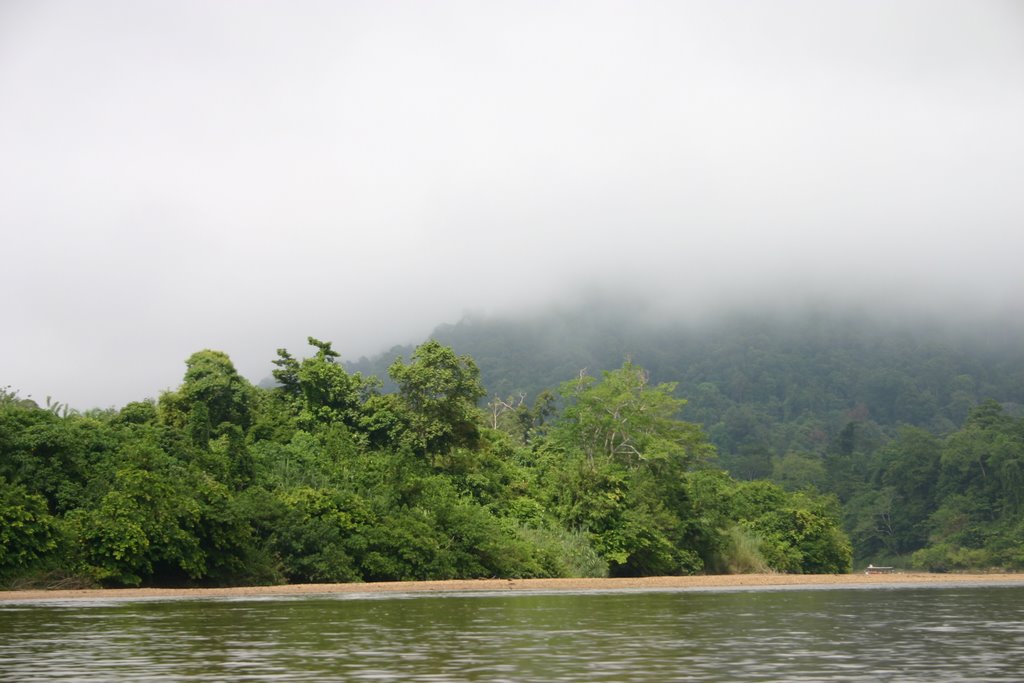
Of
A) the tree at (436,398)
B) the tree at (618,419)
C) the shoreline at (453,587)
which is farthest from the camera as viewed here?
the tree at (618,419)

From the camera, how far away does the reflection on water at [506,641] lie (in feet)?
58.7

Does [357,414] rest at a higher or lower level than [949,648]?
higher

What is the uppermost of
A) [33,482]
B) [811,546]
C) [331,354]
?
[331,354]

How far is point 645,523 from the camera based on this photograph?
58562 millimetres

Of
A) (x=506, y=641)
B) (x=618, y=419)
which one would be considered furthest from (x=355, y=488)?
(x=506, y=641)

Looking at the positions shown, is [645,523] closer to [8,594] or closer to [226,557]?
[226,557]

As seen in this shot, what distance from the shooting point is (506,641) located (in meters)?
22.8

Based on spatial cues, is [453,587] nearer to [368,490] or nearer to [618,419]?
[368,490]

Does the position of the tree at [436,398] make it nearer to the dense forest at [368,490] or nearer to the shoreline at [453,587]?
the dense forest at [368,490]

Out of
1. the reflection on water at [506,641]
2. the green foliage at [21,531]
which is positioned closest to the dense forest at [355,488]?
the green foliage at [21,531]

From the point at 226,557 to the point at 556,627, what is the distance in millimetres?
19360

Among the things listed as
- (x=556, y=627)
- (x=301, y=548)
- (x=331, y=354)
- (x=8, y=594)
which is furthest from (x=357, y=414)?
(x=556, y=627)

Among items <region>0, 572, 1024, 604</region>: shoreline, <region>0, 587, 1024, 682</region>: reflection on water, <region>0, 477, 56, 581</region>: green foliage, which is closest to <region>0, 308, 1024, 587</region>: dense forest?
<region>0, 477, 56, 581</region>: green foliage

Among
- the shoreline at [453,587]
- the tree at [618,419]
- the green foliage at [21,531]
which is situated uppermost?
the tree at [618,419]
